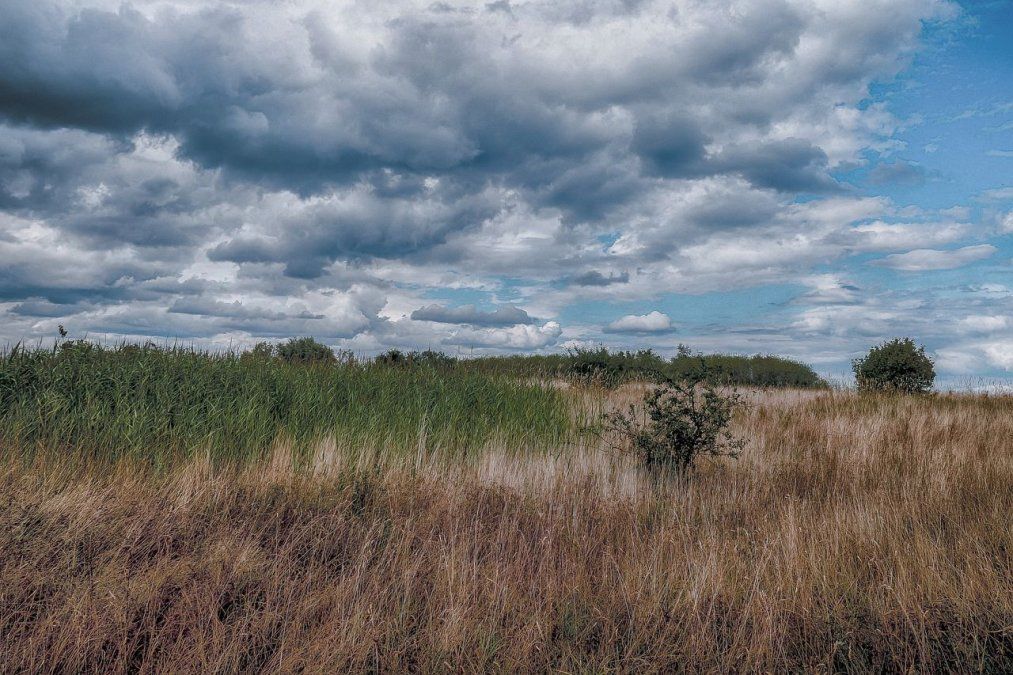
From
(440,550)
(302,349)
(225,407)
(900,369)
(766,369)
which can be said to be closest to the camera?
(440,550)

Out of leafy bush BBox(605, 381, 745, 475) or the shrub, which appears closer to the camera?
leafy bush BBox(605, 381, 745, 475)

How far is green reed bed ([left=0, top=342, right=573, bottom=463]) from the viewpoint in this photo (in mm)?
7691

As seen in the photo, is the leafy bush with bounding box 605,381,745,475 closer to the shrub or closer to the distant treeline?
the distant treeline

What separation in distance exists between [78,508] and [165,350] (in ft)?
23.8

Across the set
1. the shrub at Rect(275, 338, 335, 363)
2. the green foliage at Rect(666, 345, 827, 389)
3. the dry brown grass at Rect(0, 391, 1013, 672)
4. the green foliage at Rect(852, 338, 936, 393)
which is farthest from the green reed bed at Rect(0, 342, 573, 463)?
the green foliage at Rect(666, 345, 827, 389)

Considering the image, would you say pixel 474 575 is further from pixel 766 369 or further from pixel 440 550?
pixel 766 369

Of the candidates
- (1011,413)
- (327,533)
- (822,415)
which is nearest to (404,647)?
(327,533)

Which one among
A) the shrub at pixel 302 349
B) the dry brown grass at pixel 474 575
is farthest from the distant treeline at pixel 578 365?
the dry brown grass at pixel 474 575

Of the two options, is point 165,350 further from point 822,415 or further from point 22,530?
point 822,415

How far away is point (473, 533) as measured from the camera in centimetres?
531

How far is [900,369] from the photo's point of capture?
823 inches

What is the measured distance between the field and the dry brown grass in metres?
0.02

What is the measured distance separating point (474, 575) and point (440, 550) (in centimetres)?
72

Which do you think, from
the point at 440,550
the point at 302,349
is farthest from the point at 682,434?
the point at 302,349
